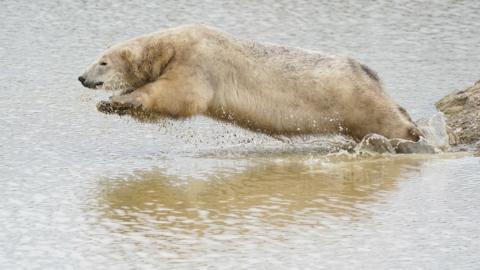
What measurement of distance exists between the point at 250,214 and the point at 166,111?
2.36 m

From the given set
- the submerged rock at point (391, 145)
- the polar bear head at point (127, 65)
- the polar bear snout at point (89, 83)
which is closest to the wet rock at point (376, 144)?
the submerged rock at point (391, 145)

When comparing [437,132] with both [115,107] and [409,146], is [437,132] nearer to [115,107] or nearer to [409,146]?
[409,146]

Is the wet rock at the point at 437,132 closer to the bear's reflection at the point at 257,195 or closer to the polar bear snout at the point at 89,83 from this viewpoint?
the bear's reflection at the point at 257,195

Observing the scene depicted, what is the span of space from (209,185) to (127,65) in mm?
1942

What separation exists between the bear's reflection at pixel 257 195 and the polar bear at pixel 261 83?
59 cm

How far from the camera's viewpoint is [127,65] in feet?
30.1

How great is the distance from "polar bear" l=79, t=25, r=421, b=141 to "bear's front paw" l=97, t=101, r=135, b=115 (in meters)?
0.24

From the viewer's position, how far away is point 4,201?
699cm

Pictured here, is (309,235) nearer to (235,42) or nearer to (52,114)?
(235,42)

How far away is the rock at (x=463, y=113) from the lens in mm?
9516

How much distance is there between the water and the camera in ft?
19.2

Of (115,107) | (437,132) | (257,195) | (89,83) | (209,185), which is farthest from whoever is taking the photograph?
(437,132)

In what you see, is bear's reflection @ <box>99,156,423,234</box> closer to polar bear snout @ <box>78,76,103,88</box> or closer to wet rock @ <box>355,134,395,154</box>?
wet rock @ <box>355,134,395,154</box>

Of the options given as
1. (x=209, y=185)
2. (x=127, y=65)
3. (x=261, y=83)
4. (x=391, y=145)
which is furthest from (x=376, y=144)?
(x=127, y=65)
